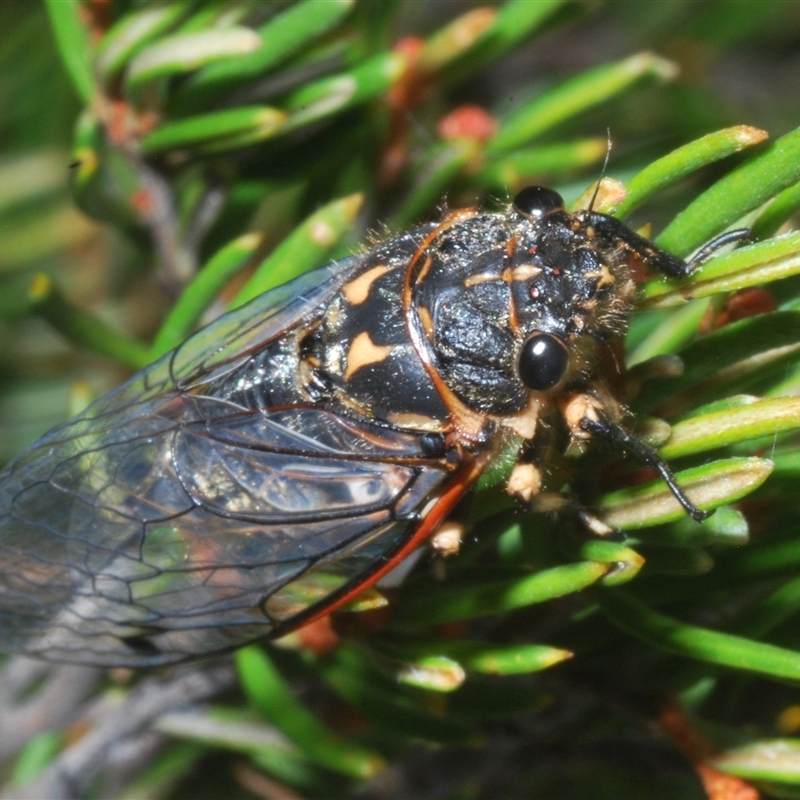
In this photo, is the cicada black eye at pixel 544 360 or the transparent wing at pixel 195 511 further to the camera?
the transparent wing at pixel 195 511

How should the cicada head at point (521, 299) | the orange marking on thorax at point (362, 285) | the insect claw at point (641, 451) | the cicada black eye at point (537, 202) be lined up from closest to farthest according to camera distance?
1. the insect claw at point (641, 451)
2. the cicada head at point (521, 299)
3. the cicada black eye at point (537, 202)
4. the orange marking on thorax at point (362, 285)

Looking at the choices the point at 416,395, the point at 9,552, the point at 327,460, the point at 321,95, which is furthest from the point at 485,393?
the point at 9,552

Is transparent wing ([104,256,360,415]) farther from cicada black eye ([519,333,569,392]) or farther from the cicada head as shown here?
cicada black eye ([519,333,569,392])

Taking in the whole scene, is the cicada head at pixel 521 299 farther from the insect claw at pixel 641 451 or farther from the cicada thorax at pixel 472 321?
the insect claw at pixel 641 451

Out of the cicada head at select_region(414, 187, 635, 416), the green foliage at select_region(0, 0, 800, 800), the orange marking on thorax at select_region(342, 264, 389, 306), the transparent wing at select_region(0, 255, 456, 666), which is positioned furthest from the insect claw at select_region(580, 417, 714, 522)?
the orange marking on thorax at select_region(342, 264, 389, 306)

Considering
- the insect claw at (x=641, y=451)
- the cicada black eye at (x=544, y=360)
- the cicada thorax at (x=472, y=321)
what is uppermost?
the cicada thorax at (x=472, y=321)

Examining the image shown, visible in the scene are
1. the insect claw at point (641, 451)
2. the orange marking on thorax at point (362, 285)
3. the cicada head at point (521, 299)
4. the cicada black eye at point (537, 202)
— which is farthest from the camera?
the orange marking on thorax at point (362, 285)

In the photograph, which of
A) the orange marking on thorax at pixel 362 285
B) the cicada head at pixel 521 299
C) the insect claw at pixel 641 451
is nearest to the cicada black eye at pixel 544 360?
the cicada head at pixel 521 299

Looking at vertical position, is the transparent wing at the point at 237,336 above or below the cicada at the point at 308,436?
above
